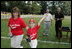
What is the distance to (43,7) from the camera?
9570 millimetres

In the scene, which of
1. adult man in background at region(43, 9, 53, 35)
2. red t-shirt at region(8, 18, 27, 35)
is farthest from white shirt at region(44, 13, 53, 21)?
red t-shirt at region(8, 18, 27, 35)

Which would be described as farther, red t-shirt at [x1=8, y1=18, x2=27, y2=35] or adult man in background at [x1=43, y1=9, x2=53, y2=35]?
adult man in background at [x1=43, y1=9, x2=53, y2=35]

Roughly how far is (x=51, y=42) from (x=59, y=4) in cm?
159

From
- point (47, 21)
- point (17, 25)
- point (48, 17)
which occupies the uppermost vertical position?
point (17, 25)

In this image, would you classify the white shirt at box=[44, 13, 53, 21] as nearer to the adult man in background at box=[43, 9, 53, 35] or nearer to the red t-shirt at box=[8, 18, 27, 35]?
the adult man in background at box=[43, 9, 53, 35]

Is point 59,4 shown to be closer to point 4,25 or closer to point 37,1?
point 37,1

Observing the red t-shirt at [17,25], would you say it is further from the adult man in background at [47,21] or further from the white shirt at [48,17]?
the white shirt at [48,17]

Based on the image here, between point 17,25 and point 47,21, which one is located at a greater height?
point 17,25

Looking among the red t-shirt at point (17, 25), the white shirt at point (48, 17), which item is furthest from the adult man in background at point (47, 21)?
the red t-shirt at point (17, 25)

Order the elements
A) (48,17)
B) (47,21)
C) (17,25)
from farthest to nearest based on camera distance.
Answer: (47,21)
(48,17)
(17,25)

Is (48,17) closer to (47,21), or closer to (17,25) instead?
(47,21)

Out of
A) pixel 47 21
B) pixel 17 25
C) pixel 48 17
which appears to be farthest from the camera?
pixel 47 21

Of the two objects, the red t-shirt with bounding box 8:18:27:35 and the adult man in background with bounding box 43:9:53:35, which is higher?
the red t-shirt with bounding box 8:18:27:35

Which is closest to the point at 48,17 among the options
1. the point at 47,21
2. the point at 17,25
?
the point at 47,21
